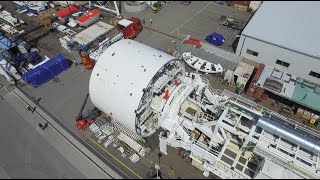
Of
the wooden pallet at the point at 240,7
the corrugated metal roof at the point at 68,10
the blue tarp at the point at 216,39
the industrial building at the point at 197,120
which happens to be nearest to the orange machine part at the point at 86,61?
the industrial building at the point at 197,120

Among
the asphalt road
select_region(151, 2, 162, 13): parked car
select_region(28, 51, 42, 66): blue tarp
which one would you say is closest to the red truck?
select_region(151, 2, 162, 13): parked car

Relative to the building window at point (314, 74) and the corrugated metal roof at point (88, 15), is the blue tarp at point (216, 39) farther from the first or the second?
the corrugated metal roof at point (88, 15)

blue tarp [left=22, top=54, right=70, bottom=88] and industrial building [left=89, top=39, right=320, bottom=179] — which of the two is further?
blue tarp [left=22, top=54, right=70, bottom=88]

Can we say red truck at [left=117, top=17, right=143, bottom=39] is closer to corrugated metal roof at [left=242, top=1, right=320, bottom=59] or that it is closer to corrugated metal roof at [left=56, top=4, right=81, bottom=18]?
corrugated metal roof at [left=56, top=4, right=81, bottom=18]

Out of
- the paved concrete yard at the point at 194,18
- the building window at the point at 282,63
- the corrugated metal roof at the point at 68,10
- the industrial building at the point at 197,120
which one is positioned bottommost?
the paved concrete yard at the point at 194,18

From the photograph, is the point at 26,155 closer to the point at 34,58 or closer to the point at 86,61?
the point at 86,61

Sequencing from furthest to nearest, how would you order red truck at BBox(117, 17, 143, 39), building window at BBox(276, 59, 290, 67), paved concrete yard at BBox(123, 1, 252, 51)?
paved concrete yard at BBox(123, 1, 252, 51)
red truck at BBox(117, 17, 143, 39)
building window at BBox(276, 59, 290, 67)

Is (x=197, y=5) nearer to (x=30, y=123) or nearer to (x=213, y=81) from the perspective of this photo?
(x=213, y=81)
